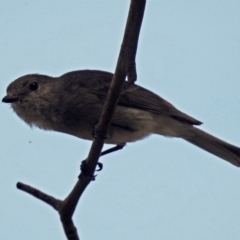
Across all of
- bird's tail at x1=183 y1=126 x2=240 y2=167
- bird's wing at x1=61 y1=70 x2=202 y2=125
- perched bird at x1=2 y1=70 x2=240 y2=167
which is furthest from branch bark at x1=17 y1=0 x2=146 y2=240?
bird's tail at x1=183 y1=126 x2=240 y2=167

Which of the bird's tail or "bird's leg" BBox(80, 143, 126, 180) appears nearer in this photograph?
"bird's leg" BBox(80, 143, 126, 180)

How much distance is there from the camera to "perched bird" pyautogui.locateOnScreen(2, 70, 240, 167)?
586cm

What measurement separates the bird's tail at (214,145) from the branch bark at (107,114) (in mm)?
2137

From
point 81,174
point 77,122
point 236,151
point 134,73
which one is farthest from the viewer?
point 236,151

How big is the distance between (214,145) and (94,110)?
60.2 inches

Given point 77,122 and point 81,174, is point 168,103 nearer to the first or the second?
point 77,122

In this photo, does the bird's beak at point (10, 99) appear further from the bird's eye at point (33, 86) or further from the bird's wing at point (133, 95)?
the bird's wing at point (133, 95)

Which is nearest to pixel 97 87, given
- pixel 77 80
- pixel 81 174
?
pixel 77 80

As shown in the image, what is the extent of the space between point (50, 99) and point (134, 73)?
6.87 ft

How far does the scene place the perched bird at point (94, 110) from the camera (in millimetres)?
5863

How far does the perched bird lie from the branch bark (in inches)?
45.7

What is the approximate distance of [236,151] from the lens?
20.3 ft

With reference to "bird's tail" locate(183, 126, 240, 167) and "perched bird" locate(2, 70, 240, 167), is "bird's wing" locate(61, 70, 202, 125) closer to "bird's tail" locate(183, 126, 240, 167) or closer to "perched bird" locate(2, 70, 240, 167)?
"perched bird" locate(2, 70, 240, 167)

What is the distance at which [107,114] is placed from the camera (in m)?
4.36
